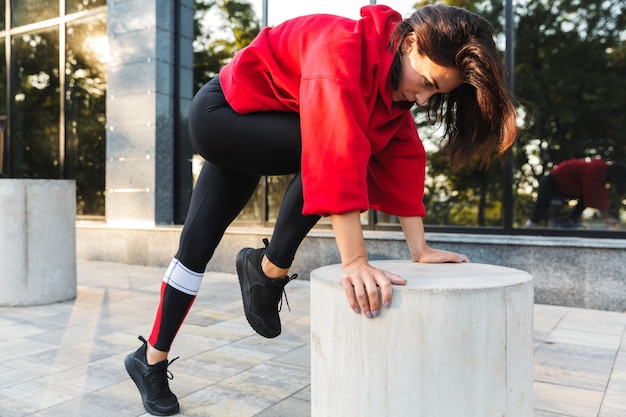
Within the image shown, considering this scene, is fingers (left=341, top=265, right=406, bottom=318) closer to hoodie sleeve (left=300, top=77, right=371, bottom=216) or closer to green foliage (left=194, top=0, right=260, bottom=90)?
hoodie sleeve (left=300, top=77, right=371, bottom=216)

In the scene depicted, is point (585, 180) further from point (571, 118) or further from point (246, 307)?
point (246, 307)

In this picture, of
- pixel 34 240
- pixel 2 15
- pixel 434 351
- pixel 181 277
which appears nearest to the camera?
pixel 434 351

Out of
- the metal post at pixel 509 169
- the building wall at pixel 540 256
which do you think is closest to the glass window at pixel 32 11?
the building wall at pixel 540 256

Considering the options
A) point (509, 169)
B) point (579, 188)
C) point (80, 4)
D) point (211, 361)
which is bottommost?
point (211, 361)

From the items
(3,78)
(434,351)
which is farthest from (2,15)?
(434,351)

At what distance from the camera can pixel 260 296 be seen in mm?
1978

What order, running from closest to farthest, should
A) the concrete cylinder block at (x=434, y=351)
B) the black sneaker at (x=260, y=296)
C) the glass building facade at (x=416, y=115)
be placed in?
the concrete cylinder block at (x=434, y=351) < the black sneaker at (x=260, y=296) < the glass building facade at (x=416, y=115)

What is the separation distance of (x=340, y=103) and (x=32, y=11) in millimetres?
8286

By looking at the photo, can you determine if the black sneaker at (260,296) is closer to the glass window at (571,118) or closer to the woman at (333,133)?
the woman at (333,133)

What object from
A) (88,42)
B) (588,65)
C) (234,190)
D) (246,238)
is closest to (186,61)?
(88,42)

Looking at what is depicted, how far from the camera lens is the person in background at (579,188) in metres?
4.79

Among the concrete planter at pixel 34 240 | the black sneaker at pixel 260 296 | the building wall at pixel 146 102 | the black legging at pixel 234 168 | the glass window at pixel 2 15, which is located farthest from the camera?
the glass window at pixel 2 15

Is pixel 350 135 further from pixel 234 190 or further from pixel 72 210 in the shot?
pixel 72 210

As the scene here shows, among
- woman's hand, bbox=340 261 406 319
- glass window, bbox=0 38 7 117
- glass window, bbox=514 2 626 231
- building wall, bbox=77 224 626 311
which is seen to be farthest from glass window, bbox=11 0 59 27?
woman's hand, bbox=340 261 406 319
